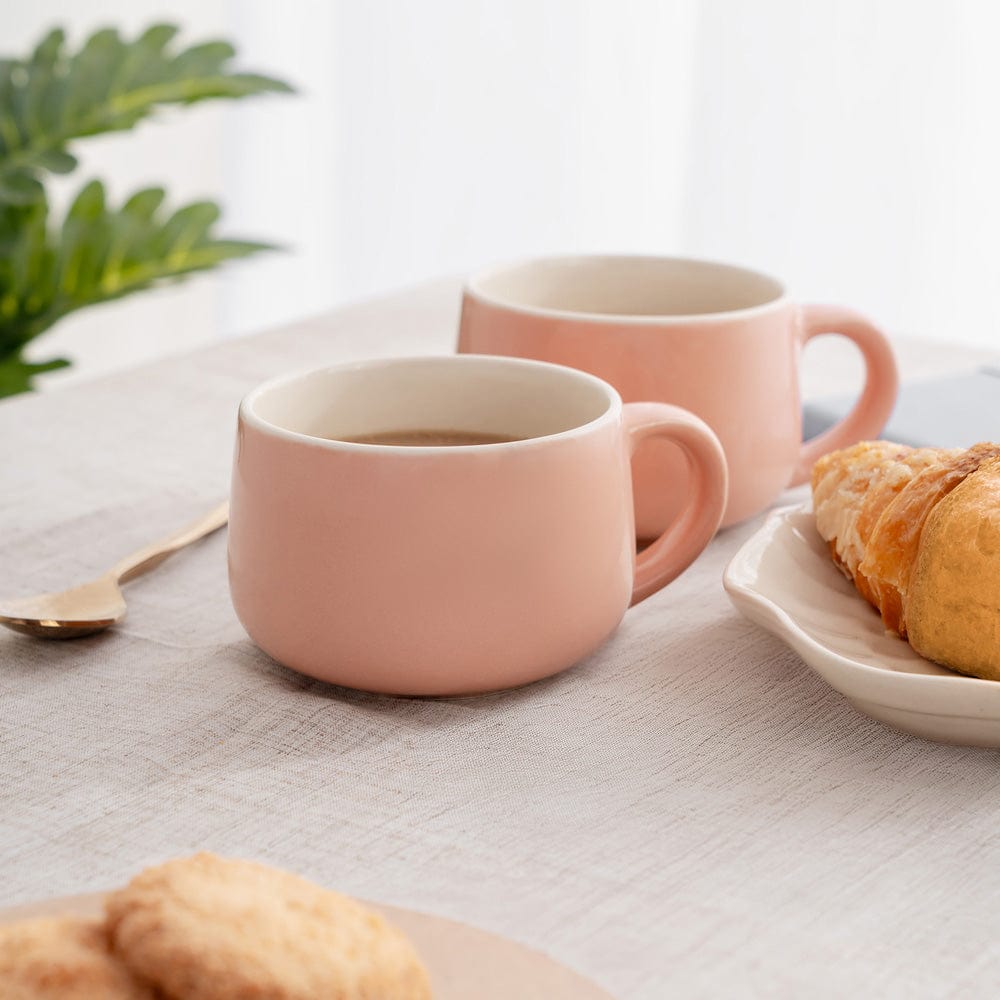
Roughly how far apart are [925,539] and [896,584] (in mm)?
27

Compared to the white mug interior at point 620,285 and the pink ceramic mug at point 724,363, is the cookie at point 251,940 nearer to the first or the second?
the pink ceramic mug at point 724,363

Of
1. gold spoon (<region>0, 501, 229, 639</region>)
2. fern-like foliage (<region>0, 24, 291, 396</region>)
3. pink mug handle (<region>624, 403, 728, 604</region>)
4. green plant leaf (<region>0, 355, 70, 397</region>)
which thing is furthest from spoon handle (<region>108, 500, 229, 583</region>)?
fern-like foliage (<region>0, 24, 291, 396</region>)

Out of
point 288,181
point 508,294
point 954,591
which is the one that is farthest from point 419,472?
point 288,181

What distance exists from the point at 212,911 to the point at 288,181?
243cm

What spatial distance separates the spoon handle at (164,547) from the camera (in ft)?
2.14

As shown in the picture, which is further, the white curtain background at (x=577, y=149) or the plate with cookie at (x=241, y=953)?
the white curtain background at (x=577, y=149)

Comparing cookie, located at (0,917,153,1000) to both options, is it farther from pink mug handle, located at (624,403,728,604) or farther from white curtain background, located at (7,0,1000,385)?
white curtain background, located at (7,0,1000,385)

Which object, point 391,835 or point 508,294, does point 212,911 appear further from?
point 508,294

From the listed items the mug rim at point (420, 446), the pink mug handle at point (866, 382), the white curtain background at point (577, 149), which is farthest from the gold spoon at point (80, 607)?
the white curtain background at point (577, 149)

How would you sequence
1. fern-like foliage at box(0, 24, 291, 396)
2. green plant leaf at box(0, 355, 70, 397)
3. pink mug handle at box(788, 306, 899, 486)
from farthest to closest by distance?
fern-like foliage at box(0, 24, 291, 396) → green plant leaf at box(0, 355, 70, 397) → pink mug handle at box(788, 306, 899, 486)

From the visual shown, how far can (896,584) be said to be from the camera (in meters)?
0.54

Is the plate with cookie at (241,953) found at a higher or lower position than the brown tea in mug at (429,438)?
lower

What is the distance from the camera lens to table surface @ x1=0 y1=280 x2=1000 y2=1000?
40 cm

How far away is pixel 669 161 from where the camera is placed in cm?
206
